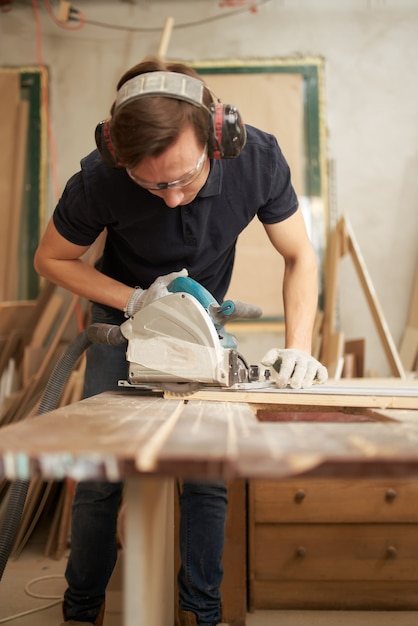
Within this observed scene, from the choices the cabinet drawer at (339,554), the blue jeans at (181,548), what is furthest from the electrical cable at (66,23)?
the cabinet drawer at (339,554)

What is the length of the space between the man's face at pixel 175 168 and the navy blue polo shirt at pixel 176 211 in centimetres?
21

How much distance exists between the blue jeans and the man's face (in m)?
0.84

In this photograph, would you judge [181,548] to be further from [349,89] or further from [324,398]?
[349,89]

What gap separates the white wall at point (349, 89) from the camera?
11.9ft

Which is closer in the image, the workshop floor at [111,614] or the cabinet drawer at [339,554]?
the workshop floor at [111,614]

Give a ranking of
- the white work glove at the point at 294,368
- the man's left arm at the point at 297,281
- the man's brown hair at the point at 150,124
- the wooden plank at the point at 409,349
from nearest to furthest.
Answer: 1. the man's brown hair at the point at 150,124
2. the white work glove at the point at 294,368
3. the man's left arm at the point at 297,281
4. the wooden plank at the point at 409,349

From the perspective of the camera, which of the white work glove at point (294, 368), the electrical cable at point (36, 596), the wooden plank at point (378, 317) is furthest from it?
the wooden plank at point (378, 317)

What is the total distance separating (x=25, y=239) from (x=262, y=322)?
4.99ft

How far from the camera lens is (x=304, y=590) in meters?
2.31

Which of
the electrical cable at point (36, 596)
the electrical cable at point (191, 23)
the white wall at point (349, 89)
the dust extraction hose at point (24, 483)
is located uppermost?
the electrical cable at point (191, 23)

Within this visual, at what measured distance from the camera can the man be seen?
154 centimetres

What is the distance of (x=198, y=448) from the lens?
805mm

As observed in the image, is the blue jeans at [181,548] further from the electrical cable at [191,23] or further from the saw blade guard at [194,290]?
the electrical cable at [191,23]

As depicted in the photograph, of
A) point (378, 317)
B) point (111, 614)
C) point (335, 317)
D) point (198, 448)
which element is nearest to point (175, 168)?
point (198, 448)
